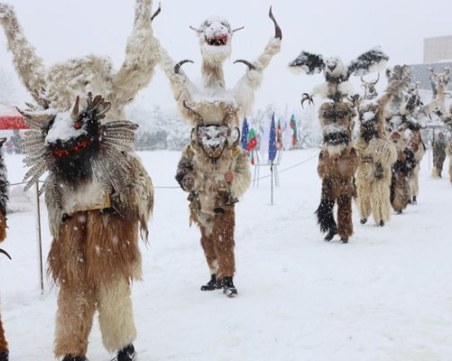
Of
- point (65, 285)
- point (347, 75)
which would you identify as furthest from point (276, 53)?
point (65, 285)

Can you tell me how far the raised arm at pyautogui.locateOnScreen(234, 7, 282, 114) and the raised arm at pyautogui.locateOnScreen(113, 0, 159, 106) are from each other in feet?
6.03

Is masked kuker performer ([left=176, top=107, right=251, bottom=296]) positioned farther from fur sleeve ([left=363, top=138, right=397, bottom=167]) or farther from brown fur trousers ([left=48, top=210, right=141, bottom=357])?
fur sleeve ([left=363, top=138, right=397, bottom=167])

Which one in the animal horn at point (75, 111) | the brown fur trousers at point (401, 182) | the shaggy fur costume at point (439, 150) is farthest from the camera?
the shaggy fur costume at point (439, 150)

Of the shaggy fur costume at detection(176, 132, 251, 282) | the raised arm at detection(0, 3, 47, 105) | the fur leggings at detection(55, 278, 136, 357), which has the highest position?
the raised arm at detection(0, 3, 47, 105)

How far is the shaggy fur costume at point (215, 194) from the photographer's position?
4.95 m

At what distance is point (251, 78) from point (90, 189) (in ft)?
8.41

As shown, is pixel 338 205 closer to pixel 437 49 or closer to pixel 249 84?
pixel 249 84

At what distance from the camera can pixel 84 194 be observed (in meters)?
3.17

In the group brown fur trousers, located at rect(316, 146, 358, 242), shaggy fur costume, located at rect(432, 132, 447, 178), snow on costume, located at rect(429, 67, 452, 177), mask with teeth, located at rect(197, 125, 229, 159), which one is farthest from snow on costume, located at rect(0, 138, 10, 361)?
shaggy fur costume, located at rect(432, 132, 447, 178)

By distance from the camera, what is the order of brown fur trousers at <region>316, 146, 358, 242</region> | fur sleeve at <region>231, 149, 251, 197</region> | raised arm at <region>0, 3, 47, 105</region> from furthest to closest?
1. brown fur trousers at <region>316, 146, 358, 242</region>
2. fur sleeve at <region>231, 149, 251, 197</region>
3. raised arm at <region>0, 3, 47, 105</region>

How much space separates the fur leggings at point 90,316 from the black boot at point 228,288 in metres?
1.63

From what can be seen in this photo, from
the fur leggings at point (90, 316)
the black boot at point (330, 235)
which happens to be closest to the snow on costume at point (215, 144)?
the fur leggings at point (90, 316)

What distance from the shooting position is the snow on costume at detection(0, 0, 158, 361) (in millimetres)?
3133

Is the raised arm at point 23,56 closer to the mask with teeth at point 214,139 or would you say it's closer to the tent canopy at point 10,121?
the mask with teeth at point 214,139
